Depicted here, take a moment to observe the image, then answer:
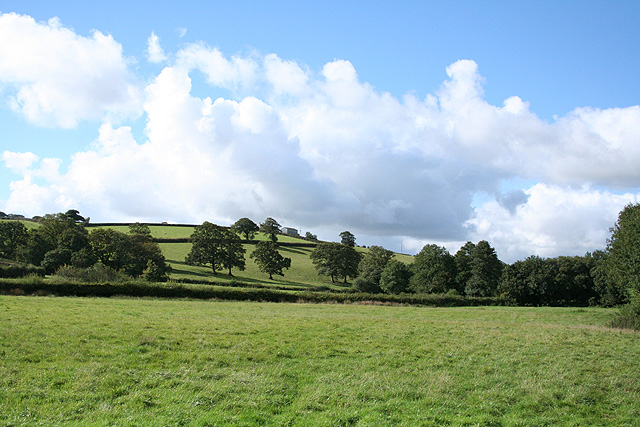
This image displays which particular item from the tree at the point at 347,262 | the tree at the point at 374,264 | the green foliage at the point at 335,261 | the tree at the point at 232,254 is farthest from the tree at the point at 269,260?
the tree at the point at 374,264

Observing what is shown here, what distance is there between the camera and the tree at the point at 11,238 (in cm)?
8088

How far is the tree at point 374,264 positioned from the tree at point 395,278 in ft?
10.5

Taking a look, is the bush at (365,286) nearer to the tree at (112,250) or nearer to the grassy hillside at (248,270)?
the grassy hillside at (248,270)

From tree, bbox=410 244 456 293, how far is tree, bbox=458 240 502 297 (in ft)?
13.2

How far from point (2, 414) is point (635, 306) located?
43439mm

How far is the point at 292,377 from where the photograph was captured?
13.8 m

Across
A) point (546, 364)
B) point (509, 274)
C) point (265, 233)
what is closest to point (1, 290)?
point (546, 364)

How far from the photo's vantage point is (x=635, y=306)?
114ft

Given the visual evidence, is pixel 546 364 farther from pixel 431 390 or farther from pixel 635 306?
pixel 635 306

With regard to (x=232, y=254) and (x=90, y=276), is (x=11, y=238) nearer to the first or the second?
(x=232, y=254)

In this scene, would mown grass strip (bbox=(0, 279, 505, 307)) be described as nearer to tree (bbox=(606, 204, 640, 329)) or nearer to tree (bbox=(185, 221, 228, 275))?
tree (bbox=(606, 204, 640, 329))

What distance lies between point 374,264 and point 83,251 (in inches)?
2385

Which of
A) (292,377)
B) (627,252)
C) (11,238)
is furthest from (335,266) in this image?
(292,377)

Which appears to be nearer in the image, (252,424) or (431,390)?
(252,424)
